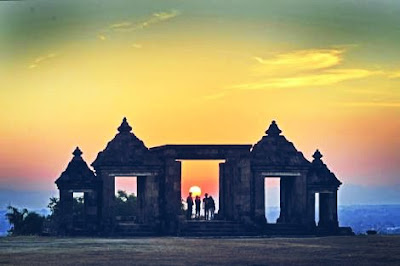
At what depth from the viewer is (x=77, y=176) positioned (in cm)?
4966

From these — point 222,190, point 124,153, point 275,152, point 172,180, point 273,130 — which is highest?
point 273,130

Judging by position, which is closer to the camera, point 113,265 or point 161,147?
point 113,265

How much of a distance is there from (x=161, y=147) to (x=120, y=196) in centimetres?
4391

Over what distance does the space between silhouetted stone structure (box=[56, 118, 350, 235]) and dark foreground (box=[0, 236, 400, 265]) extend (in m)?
5.49

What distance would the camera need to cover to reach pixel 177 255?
32594mm

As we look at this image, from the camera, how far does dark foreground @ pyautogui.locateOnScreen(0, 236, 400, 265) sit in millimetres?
30312

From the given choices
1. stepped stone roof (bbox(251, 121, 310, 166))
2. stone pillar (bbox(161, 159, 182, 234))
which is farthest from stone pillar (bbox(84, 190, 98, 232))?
stepped stone roof (bbox(251, 121, 310, 166))

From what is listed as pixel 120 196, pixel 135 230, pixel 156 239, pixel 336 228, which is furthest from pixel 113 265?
pixel 120 196

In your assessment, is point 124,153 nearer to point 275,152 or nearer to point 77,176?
point 77,176

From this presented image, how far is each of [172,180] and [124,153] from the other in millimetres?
2553

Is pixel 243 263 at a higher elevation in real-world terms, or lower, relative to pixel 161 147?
lower

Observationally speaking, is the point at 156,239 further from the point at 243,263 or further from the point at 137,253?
the point at 243,263

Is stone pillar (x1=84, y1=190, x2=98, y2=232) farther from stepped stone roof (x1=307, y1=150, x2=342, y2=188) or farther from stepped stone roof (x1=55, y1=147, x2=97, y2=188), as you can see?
stepped stone roof (x1=307, y1=150, x2=342, y2=188)

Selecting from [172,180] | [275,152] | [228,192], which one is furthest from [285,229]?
[172,180]
